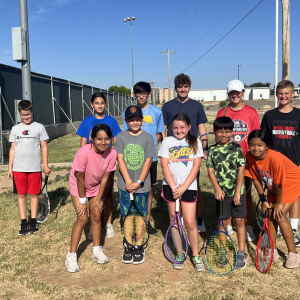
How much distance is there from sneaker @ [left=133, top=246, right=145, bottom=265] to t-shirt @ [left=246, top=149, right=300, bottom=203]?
175cm

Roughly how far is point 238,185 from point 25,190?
10.8ft

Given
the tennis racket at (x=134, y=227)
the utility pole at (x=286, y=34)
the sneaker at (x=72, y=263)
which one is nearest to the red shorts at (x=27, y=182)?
the sneaker at (x=72, y=263)

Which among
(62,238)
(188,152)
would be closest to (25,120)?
(62,238)

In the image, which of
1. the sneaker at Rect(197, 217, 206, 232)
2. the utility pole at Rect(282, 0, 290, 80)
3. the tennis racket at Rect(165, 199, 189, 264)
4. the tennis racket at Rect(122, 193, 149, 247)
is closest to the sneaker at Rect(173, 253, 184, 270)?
the tennis racket at Rect(165, 199, 189, 264)

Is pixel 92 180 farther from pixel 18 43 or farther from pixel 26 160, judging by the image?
pixel 18 43

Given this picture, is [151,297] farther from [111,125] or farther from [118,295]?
[111,125]

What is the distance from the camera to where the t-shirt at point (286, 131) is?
13.6ft

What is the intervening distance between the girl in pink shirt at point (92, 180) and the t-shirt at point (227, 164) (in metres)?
1.29

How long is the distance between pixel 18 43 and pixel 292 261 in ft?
24.1

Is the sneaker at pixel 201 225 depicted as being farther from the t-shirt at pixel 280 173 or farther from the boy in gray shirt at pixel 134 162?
the t-shirt at pixel 280 173

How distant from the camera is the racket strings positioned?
3730mm

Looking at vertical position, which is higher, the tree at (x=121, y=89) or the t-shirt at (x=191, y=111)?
the tree at (x=121, y=89)

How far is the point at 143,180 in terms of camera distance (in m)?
3.95

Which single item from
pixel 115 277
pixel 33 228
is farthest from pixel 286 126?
pixel 33 228
